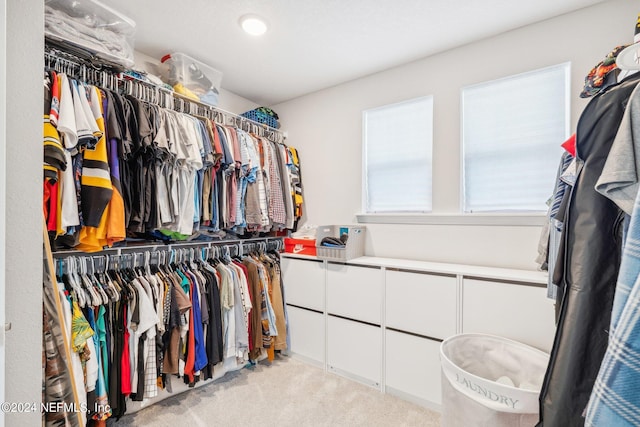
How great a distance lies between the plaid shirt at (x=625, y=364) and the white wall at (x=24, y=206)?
1287mm

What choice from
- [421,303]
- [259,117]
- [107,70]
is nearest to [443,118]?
[421,303]

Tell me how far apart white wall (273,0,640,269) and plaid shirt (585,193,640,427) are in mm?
1669

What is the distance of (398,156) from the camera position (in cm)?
245

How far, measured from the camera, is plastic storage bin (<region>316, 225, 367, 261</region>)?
2.25 meters

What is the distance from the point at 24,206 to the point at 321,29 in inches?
73.5

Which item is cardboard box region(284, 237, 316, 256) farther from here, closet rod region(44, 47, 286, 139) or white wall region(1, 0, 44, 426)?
white wall region(1, 0, 44, 426)

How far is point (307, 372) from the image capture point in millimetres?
2295

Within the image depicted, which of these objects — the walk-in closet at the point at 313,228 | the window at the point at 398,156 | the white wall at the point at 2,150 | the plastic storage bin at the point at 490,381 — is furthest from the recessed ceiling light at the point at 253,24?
the plastic storage bin at the point at 490,381

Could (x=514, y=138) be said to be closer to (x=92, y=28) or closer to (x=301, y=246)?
(x=301, y=246)

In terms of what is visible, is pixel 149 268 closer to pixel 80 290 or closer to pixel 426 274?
pixel 80 290

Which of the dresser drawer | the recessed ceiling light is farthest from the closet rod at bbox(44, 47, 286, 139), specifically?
the dresser drawer

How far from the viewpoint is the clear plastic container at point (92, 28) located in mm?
1491

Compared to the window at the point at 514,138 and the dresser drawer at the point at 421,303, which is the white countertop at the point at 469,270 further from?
the window at the point at 514,138

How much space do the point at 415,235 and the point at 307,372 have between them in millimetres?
1406
